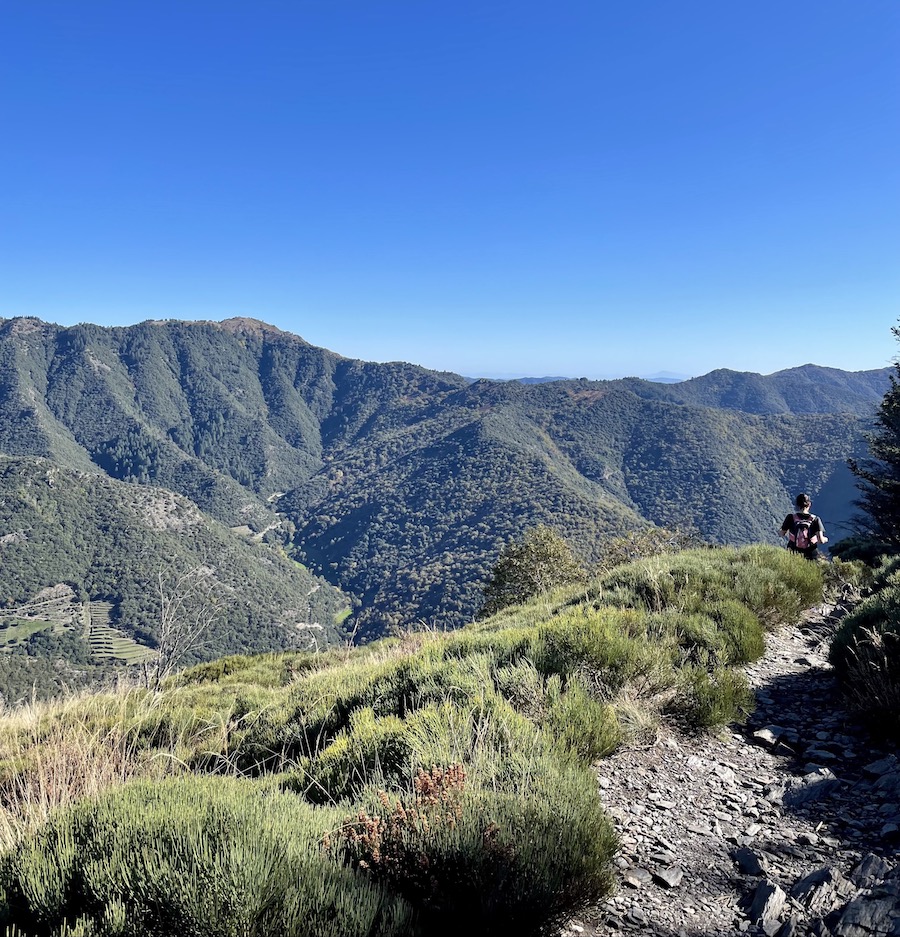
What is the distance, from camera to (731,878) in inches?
97.1

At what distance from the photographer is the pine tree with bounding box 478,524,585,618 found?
86.6 ft

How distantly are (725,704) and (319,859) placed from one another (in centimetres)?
353

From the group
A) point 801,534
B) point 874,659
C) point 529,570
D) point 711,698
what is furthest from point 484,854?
point 529,570

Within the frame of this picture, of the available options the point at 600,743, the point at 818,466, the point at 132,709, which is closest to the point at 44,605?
the point at 132,709

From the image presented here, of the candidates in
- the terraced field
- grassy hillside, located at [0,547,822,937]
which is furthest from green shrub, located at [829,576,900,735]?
the terraced field

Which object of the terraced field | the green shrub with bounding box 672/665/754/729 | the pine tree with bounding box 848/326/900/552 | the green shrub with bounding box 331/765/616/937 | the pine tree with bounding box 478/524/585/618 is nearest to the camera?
the green shrub with bounding box 331/765/616/937

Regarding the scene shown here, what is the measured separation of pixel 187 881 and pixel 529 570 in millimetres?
26665

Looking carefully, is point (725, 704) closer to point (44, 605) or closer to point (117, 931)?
point (117, 931)

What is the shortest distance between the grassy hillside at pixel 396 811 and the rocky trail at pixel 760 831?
0.23 meters

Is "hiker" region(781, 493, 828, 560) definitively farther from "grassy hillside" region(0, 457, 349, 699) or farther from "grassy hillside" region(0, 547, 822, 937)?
"grassy hillside" region(0, 457, 349, 699)

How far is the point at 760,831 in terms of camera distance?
9.33 feet

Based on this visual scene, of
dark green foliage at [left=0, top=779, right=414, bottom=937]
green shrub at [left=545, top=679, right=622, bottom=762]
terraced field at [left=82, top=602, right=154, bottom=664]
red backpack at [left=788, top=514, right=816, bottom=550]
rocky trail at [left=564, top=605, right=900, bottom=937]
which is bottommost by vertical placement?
terraced field at [left=82, top=602, right=154, bottom=664]

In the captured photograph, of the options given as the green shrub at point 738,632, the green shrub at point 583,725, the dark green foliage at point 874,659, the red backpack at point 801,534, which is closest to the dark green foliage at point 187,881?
the green shrub at point 583,725

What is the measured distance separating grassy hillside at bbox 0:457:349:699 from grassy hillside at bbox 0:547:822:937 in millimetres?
88747
